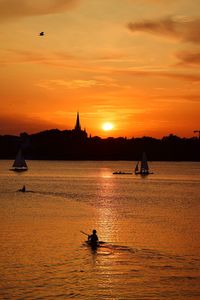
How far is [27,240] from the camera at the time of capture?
49094 mm

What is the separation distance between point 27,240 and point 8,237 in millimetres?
2380

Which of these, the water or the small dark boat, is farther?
the small dark boat

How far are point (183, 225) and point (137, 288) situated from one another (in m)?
31.1

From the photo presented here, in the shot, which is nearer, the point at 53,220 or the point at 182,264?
the point at 182,264

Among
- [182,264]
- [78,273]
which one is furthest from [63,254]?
[182,264]

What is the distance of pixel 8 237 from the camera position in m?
50.6

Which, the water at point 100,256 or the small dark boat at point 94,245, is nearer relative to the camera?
the water at point 100,256

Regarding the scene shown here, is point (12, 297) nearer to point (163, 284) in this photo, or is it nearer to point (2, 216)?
point (163, 284)

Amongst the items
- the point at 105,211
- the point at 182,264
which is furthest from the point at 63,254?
the point at 105,211

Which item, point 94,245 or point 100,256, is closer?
point 100,256

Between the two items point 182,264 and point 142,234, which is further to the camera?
point 142,234

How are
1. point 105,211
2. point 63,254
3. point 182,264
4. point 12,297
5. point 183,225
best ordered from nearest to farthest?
point 12,297
point 182,264
point 63,254
point 183,225
point 105,211

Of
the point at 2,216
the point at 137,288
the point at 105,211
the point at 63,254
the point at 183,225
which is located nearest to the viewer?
the point at 137,288

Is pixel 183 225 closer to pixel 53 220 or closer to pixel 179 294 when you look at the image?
pixel 53 220
